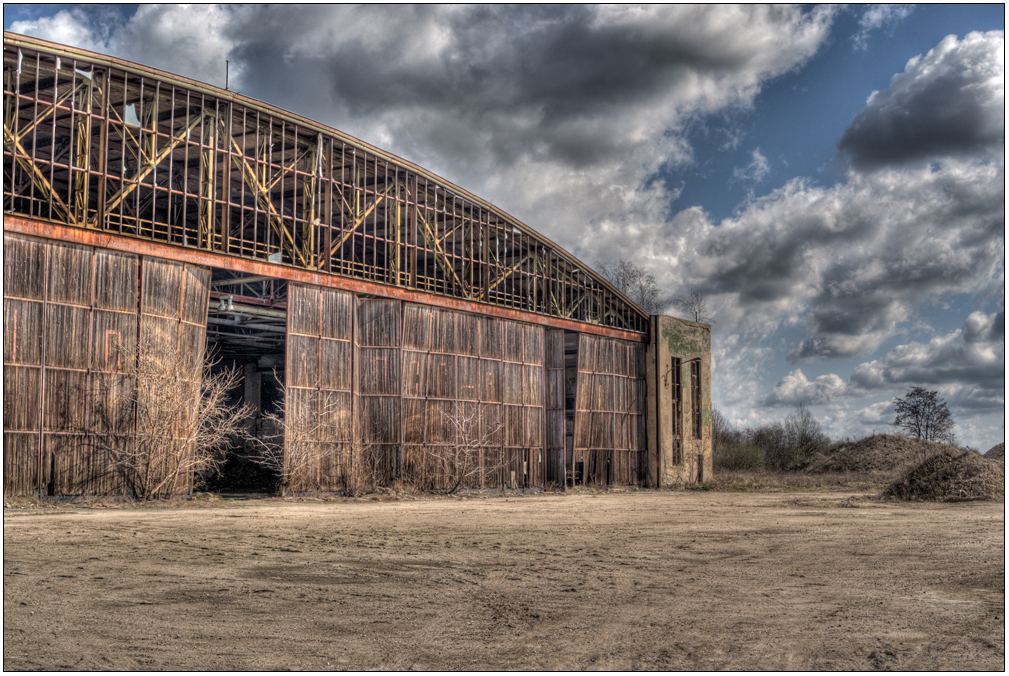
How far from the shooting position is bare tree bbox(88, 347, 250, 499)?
21594 millimetres

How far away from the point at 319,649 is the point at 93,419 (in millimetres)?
15999

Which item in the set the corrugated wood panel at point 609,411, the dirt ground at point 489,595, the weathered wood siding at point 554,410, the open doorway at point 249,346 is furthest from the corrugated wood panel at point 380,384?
the corrugated wood panel at point 609,411

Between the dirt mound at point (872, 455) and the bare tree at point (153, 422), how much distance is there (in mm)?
46140

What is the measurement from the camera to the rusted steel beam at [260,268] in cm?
2092

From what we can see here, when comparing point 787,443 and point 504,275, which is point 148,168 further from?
point 787,443

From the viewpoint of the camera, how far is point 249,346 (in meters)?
35.7

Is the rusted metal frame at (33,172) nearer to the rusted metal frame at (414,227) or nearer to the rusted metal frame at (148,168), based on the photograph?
the rusted metal frame at (148,168)

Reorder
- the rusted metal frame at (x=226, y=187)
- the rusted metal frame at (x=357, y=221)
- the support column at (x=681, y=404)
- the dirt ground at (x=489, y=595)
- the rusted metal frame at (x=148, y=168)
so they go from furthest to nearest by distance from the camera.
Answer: the support column at (x=681, y=404) < the rusted metal frame at (x=357, y=221) < the rusted metal frame at (x=226, y=187) < the rusted metal frame at (x=148, y=168) < the dirt ground at (x=489, y=595)

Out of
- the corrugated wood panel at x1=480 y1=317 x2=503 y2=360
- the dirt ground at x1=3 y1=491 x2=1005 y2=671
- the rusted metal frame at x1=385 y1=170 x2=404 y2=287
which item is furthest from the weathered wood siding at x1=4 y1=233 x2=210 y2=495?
the corrugated wood panel at x1=480 y1=317 x2=503 y2=360

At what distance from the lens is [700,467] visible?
40969 mm

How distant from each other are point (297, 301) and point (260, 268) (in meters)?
1.53

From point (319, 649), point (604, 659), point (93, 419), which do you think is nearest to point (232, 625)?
point (319, 649)

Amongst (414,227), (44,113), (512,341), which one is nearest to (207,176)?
(44,113)

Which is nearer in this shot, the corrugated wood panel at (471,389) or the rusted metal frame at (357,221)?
the rusted metal frame at (357,221)
